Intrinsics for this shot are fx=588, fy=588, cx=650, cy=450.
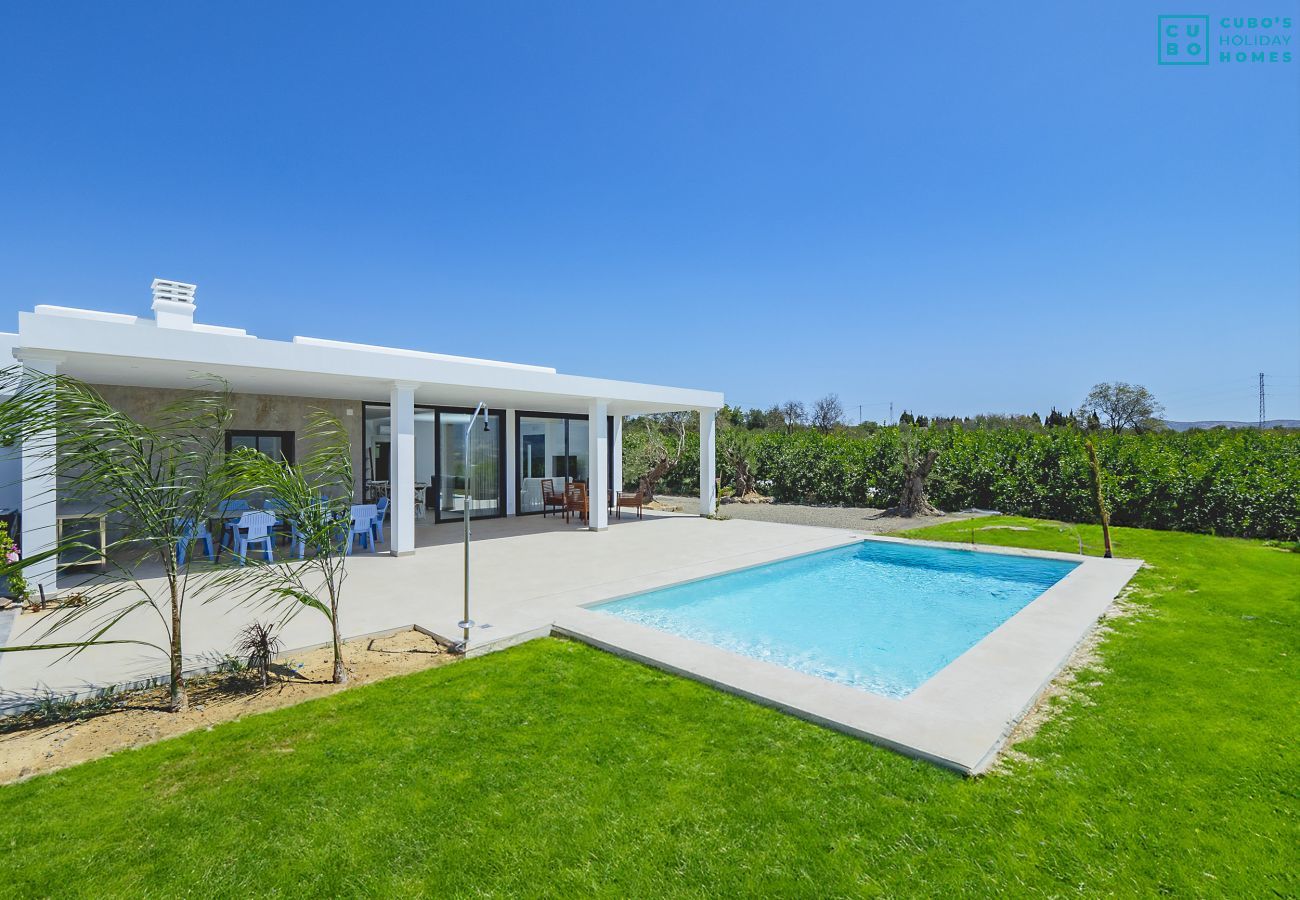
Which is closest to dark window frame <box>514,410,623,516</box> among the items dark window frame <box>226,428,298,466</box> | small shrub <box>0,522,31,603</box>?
dark window frame <box>226,428,298,466</box>

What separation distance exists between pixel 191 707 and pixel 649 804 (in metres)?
Answer: 3.63

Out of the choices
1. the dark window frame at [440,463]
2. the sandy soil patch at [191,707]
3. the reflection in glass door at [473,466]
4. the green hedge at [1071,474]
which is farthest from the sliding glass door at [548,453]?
the sandy soil patch at [191,707]

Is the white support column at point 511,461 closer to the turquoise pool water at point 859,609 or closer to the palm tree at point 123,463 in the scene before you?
the turquoise pool water at point 859,609

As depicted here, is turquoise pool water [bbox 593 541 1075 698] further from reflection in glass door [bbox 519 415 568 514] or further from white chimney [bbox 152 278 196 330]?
white chimney [bbox 152 278 196 330]

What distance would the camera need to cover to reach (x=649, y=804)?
3.14 meters

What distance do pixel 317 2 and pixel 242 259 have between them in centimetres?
905

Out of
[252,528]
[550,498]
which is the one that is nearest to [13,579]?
[252,528]

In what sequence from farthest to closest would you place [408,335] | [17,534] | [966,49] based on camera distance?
[408,335]
[966,49]
[17,534]

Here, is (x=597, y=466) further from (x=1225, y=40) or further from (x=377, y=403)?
(x=1225, y=40)

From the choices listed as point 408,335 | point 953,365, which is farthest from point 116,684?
point 953,365

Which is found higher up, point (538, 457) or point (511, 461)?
point (538, 457)

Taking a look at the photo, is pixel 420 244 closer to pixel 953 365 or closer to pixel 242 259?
pixel 242 259

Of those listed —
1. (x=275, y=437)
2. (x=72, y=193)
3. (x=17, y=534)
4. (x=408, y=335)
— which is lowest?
(x=17, y=534)

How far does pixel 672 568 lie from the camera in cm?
927
